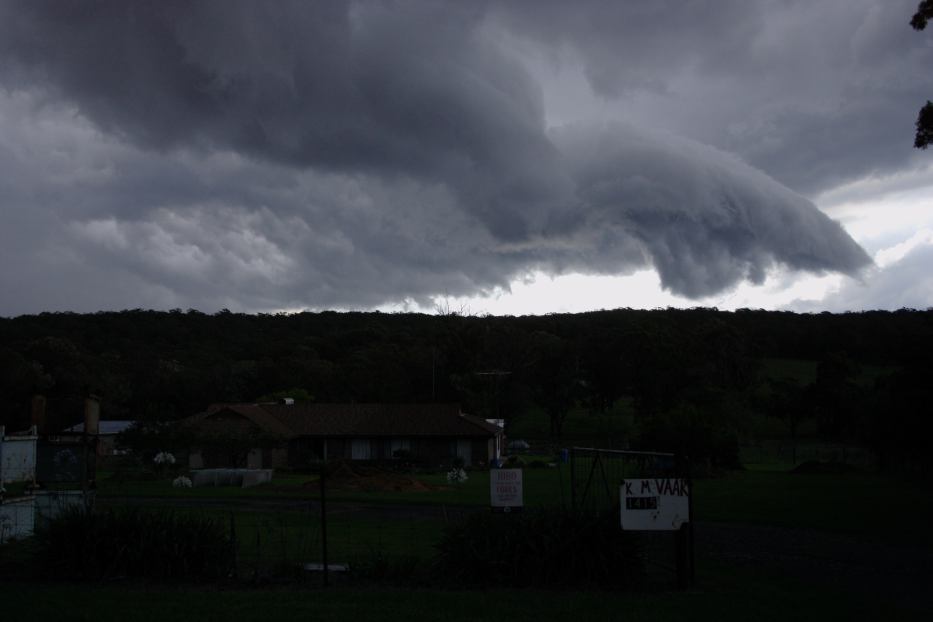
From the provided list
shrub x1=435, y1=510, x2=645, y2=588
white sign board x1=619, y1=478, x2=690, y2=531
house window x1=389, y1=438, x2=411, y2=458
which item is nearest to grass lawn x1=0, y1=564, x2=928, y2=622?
shrub x1=435, y1=510, x2=645, y2=588

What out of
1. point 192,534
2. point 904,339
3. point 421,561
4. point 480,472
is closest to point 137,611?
point 192,534

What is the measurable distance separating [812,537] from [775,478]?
2867 cm

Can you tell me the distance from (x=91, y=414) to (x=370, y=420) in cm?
5398

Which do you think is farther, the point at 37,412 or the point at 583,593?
the point at 37,412

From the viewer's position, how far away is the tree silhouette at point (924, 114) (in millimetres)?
21969

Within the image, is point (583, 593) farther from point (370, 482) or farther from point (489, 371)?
point (489, 371)

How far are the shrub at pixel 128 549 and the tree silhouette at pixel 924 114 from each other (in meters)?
20.4

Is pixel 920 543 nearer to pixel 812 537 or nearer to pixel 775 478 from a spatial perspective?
pixel 812 537

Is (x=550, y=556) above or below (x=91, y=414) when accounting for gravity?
below

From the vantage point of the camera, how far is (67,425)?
6869cm

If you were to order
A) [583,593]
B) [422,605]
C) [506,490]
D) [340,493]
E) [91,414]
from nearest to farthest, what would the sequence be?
[422,605] → [583,593] → [506,490] → [91,414] → [340,493]

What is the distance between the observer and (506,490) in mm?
13727

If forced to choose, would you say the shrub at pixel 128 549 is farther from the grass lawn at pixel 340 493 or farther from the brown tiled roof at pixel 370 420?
the brown tiled roof at pixel 370 420

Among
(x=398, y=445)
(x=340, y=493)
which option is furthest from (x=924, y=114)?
(x=398, y=445)
